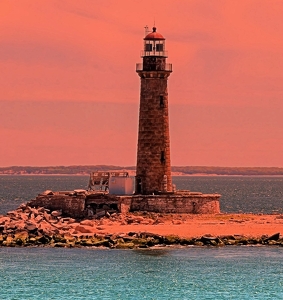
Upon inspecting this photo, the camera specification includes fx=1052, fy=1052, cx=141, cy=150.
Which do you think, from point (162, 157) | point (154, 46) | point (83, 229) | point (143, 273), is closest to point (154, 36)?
point (154, 46)

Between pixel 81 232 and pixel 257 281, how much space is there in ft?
40.0

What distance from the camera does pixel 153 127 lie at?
51969 millimetres

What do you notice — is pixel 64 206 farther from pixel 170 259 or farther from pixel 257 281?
pixel 257 281

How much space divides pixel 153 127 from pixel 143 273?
50.0 ft

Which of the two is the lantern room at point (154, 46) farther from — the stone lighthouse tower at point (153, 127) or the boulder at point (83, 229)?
the boulder at point (83, 229)

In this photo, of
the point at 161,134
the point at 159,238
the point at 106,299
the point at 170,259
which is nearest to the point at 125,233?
the point at 159,238

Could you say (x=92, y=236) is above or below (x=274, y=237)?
below

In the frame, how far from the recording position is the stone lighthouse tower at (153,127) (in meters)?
52.0

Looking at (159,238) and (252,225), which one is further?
(252,225)

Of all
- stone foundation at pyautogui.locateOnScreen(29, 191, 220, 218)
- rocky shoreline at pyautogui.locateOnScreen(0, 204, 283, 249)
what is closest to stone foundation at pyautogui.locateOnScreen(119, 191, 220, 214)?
stone foundation at pyautogui.locateOnScreen(29, 191, 220, 218)

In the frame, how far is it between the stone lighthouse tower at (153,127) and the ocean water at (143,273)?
9744mm

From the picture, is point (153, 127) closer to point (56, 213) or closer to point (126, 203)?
point (126, 203)

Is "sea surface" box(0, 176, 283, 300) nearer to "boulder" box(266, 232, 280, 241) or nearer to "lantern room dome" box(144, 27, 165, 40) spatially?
"boulder" box(266, 232, 280, 241)

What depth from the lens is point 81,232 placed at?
153ft
